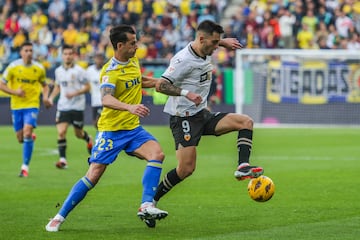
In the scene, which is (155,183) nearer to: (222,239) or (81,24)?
(222,239)

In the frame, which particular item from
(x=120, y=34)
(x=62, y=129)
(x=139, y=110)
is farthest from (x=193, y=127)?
(x=62, y=129)

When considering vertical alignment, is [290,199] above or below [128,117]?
below

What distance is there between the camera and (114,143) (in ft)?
34.2

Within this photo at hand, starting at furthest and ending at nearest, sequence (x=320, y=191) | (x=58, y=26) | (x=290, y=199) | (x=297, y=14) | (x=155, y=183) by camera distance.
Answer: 1. (x=58, y=26)
2. (x=297, y=14)
3. (x=320, y=191)
4. (x=290, y=199)
5. (x=155, y=183)

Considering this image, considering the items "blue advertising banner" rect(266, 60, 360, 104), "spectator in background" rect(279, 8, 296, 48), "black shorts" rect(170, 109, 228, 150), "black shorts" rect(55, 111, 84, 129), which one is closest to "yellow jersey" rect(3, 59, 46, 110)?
"black shorts" rect(55, 111, 84, 129)

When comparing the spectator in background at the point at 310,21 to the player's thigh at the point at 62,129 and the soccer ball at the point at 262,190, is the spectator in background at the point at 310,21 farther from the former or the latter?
the soccer ball at the point at 262,190

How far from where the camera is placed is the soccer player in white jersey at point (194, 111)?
1101cm

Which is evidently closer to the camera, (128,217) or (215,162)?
(128,217)

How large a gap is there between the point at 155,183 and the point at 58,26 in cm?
2727

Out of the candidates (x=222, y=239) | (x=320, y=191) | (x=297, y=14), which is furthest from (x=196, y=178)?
(x=297, y=14)

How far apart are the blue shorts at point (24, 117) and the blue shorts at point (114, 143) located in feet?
23.3

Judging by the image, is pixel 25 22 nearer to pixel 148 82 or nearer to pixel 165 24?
pixel 165 24

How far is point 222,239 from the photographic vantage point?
376 inches

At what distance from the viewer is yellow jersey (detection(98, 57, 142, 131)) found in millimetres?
10391
